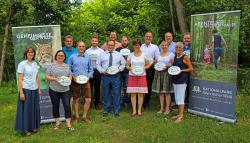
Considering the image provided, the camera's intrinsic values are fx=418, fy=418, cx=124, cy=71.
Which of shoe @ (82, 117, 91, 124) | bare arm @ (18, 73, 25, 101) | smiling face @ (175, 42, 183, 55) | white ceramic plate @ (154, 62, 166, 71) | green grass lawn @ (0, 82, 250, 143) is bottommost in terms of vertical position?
green grass lawn @ (0, 82, 250, 143)

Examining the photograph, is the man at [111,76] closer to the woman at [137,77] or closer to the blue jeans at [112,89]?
the blue jeans at [112,89]

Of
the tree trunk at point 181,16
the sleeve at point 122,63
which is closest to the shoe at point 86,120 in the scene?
the sleeve at point 122,63

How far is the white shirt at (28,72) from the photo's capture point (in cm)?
813

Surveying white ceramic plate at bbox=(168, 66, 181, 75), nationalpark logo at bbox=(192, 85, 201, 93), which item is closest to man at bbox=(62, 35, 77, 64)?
white ceramic plate at bbox=(168, 66, 181, 75)

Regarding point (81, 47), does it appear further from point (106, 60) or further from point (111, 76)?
point (111, 76)

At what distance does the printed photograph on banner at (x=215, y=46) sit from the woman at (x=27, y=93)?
3.65 metres

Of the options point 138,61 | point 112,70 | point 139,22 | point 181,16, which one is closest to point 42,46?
point 112,70

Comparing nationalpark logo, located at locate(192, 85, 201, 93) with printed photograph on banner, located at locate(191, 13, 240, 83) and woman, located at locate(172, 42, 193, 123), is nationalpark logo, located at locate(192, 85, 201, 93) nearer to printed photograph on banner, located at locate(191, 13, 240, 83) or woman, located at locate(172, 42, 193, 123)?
printed photograph on banner, located at locate(191, 13, 240, 83)

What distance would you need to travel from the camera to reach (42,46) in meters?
9.09

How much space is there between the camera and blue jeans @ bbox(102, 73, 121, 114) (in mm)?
9688

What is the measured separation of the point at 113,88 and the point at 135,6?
46.7 ft

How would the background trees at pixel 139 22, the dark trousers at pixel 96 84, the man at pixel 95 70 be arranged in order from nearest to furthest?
the man at pixel 95 70 → the dark trousers at pixel 96 84 → the background trees at pixel 139 22

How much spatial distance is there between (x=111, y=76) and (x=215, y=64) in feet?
7.75

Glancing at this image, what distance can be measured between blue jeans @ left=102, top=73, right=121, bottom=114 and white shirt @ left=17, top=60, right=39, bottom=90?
194 centimetres
